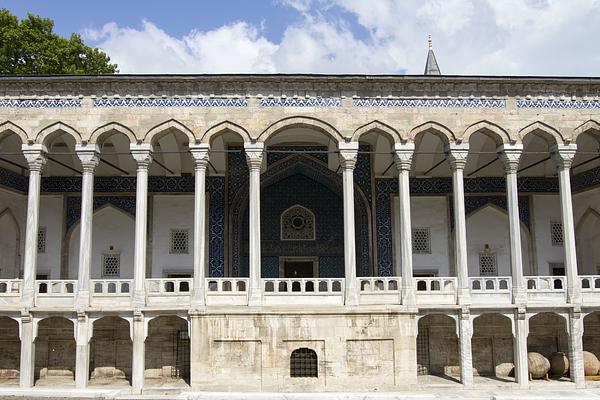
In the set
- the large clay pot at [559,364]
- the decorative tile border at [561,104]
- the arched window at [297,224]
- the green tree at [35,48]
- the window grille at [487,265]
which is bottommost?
the large clay pot at [559,364]

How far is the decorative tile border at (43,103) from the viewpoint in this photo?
46.8ft

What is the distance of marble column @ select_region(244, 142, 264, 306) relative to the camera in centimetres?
1373

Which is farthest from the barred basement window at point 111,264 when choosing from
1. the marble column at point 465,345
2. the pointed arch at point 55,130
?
the marble column at point 465,345

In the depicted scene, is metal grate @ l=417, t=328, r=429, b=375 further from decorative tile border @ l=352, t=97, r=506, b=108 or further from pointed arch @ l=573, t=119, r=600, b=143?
pointed arch @ l=573, t=119, r=600, b=143

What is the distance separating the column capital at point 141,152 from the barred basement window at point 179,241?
4.72m

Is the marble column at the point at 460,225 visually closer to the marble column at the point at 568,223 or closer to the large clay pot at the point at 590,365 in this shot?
the marble column at the point at 568,223

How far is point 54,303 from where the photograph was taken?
45.8 ft

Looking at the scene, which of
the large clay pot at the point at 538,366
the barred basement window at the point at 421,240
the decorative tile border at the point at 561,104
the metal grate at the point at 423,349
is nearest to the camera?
the large clay pot at the point at 538,366

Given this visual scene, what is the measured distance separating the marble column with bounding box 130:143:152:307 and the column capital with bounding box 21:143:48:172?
7.14ft

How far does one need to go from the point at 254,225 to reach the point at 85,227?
3.99 metres

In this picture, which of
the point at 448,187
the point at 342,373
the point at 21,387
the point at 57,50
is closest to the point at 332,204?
the point at 448,187

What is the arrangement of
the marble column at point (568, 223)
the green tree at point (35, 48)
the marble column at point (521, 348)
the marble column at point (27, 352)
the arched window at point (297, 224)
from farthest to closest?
the green tree at point (35, 48) → the arched window at point (297, 224) → the marble column at point (568, 223) → the marble column at point (521, 348) → the marble column at point (27, 352)

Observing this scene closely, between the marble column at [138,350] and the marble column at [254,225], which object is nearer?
the marble column at [138,350]

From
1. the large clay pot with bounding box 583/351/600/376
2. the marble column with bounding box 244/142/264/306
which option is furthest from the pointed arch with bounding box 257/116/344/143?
the large clay pot with bounding box 583/351/600/376
